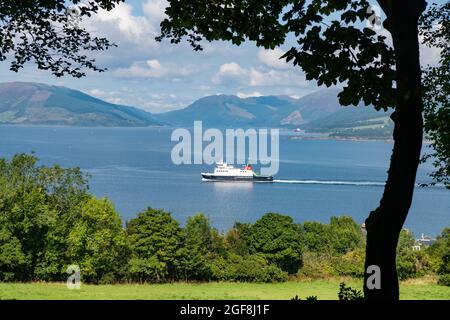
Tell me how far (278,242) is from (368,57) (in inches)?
1535

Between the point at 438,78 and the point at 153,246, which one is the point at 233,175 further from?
the point at 438,78

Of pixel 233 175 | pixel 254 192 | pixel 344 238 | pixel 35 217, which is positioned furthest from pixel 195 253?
pixel 233 175

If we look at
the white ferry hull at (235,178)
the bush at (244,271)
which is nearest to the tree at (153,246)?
the bush at (244,271)

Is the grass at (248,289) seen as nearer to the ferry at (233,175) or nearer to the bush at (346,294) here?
the bush at (346,294)

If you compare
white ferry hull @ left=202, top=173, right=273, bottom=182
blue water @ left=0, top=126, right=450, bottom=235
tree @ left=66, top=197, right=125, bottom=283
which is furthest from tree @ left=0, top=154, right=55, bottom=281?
white ferry hull @ left=202, top=173, right=273, bottom=182

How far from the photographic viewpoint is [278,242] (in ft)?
146

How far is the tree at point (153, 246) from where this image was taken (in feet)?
125

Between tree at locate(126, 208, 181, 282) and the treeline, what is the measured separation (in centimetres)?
7

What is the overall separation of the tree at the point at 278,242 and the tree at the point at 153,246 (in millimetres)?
7991

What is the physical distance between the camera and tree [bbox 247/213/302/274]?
43812mm

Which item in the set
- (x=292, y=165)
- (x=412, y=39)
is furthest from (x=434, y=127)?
(x=292, y=165)

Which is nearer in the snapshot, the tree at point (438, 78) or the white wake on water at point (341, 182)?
the tree at point (438, 78)

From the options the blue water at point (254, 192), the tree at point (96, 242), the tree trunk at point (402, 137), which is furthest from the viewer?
the blue water at point (254, 192)
